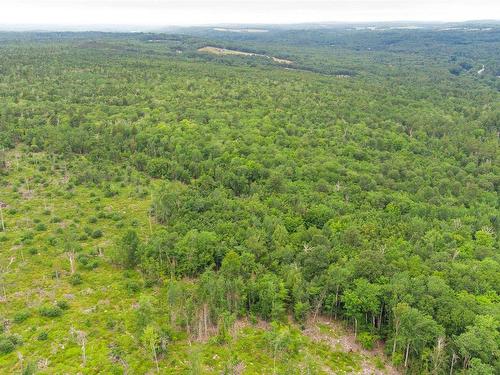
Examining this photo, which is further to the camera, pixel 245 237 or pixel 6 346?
pixel 245 237

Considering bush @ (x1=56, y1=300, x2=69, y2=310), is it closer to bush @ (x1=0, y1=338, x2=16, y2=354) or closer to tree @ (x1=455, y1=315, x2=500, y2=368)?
bush @ (x1=0, y1=338, x2=16, y2=354)

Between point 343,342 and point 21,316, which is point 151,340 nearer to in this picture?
point 21,316

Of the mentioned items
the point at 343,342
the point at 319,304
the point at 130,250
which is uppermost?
the point at 130,250

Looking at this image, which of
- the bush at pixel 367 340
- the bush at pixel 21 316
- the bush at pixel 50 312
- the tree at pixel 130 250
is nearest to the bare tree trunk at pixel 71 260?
the tree at pixel 130 250

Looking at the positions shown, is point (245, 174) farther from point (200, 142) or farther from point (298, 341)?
point (298, 341)

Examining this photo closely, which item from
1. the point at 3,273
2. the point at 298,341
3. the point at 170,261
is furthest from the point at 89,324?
the point at 298,341

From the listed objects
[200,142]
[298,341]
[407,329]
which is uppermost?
[200,142]

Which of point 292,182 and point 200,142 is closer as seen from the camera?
point 292,182

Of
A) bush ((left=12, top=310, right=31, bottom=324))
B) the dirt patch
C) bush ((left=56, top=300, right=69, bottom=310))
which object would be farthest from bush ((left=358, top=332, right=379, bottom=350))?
bush ((left=12, top=310, right=31, bottom=324))

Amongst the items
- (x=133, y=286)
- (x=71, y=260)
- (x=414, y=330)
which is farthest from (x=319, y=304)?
(x=71, y=260)
